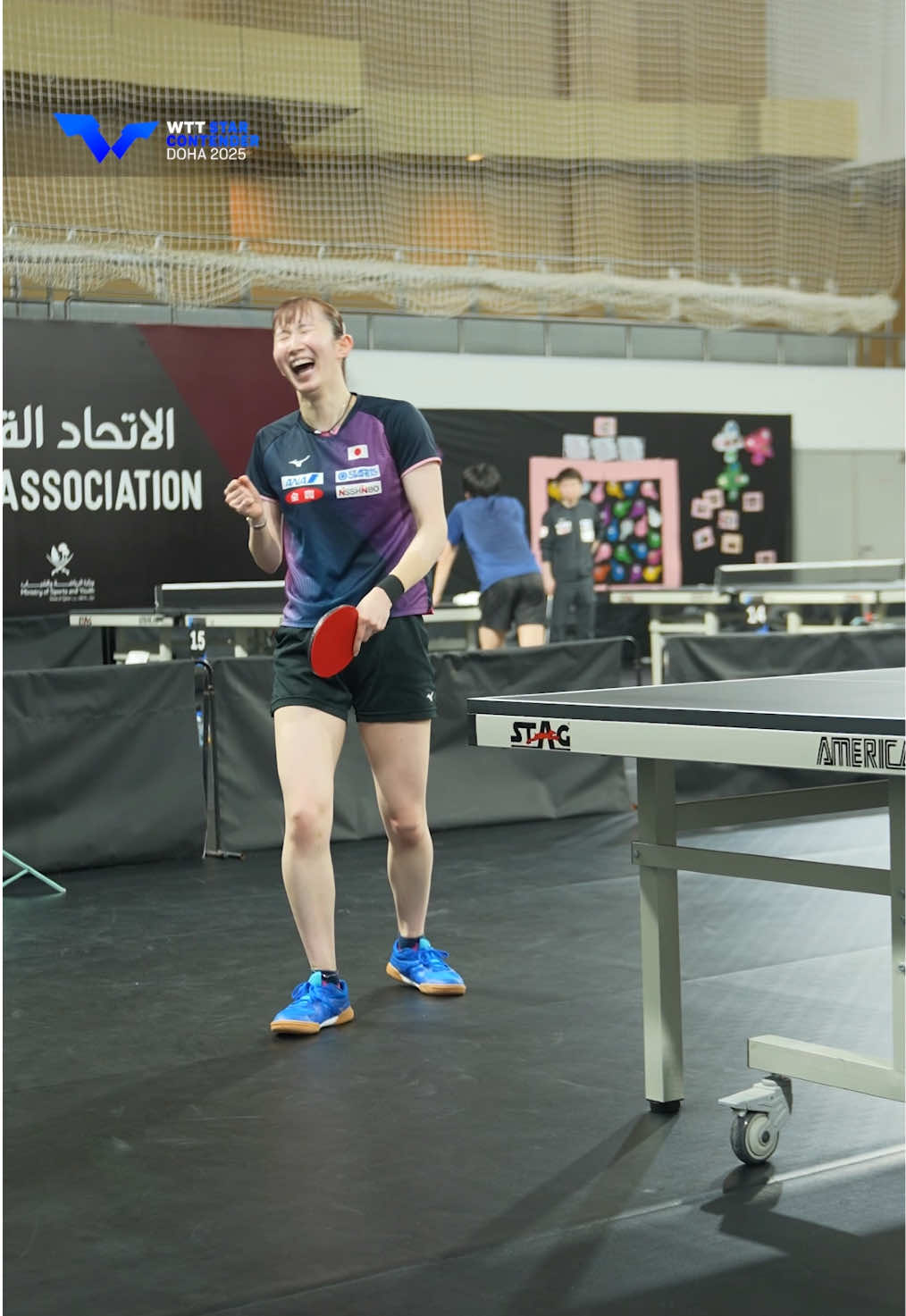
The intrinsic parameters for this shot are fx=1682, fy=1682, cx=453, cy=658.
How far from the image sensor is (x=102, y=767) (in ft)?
20.1

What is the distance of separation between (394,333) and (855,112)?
167 inches

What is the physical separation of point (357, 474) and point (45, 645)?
6950mm

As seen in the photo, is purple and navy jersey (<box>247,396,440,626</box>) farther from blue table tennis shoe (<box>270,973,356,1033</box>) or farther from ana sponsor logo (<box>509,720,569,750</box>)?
ana sponsor logo (<box>509,720,569,750</box>)

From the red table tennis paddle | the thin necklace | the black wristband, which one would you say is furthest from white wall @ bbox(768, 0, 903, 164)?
the red table tennis paddle

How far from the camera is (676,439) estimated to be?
51.1ft

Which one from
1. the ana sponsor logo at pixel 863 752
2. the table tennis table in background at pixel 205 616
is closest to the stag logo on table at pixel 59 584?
the table tennis table in background at pixel 205 616

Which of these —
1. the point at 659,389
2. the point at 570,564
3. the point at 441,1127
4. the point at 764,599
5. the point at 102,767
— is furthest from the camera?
the point at 659,389

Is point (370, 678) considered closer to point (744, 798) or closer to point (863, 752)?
point (744, 798)

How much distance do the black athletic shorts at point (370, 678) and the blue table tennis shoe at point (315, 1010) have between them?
62 centimetres

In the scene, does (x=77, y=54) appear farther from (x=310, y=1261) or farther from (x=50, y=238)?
(x=310, y=1261)

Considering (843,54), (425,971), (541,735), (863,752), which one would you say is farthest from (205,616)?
(843,54)

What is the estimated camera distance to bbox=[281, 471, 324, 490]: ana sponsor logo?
12.5 feet

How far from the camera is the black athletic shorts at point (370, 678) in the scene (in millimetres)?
3811

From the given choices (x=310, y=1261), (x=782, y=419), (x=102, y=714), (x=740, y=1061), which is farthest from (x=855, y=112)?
(x=310, y=1261)
